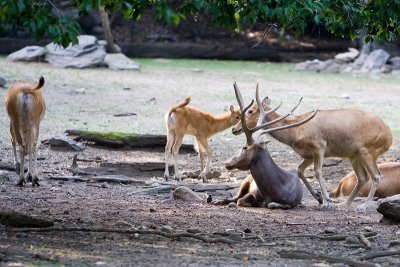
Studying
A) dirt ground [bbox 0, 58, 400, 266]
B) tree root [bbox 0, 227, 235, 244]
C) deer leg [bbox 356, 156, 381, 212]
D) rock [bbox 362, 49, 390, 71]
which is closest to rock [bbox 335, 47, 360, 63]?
rock [bbox 362, 49, 390, 71]

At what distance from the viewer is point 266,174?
37.4 feet

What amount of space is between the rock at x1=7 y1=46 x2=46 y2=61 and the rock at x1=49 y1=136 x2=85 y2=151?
45.2ft

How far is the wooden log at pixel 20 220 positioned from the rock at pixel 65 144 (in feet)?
20.1

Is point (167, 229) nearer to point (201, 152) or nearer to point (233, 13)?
point (233, 13)

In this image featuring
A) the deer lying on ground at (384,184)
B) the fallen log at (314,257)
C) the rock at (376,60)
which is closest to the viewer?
the fallen log at (314,257)

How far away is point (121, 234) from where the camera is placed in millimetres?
8805

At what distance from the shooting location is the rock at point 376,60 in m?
31.8

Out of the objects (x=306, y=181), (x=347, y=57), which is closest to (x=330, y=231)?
(x=306, y=181)

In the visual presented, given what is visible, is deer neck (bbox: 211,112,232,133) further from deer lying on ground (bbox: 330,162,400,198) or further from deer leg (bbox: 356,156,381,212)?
deer leg (bbox: 356,156,381,212)

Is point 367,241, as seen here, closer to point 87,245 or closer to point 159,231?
→ point 159,231

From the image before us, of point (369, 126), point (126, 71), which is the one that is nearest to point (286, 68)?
point (126, 71)

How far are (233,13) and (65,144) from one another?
7.25m

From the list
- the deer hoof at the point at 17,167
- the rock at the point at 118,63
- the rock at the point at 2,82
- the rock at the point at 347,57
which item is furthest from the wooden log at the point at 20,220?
the rock at the point at 347,57

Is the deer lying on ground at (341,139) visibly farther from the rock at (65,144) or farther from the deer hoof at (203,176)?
the rock at (65,144)
